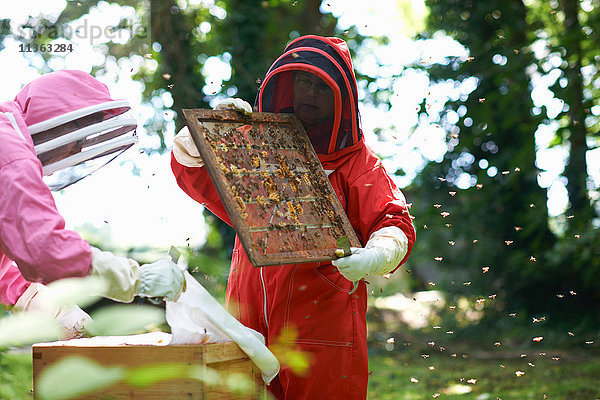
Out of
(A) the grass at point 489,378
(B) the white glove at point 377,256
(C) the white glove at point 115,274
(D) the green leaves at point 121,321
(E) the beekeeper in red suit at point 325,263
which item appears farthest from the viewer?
(A) the grass at point 489,378

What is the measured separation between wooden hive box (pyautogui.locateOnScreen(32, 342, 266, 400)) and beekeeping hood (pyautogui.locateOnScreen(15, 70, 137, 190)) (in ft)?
2.20

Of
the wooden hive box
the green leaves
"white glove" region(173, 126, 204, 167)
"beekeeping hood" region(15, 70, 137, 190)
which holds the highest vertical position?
the green leaves

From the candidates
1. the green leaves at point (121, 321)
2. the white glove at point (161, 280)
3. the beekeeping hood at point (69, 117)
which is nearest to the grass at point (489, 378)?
the white glove at point (161, 280)

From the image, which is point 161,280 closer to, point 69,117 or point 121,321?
point 69,117

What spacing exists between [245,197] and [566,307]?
7445 millimetres

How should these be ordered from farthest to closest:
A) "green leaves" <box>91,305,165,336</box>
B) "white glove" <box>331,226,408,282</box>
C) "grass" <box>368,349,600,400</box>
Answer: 1. "grass" <box>368,349,600,400</box>
2. "white glove" <box>331,226,408,282</box>
3. "green leaves" <box>91,305,165,336</box>

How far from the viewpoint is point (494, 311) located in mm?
9320

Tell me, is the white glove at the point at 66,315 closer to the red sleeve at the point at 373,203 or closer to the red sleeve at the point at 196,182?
the red sleeve at the point at 196,182

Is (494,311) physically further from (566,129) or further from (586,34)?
(586,34)

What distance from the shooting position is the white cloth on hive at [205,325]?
6.82ft

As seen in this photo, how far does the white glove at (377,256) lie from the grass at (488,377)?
306 centimetres

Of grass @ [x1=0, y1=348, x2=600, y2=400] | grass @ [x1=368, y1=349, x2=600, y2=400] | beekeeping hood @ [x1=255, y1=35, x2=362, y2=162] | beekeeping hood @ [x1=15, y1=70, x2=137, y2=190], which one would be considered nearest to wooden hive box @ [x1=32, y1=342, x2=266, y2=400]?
beekeeping hood @ [x1=15, y1=70, x2=137, y2=190]

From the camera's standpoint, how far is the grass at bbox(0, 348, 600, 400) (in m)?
5.68

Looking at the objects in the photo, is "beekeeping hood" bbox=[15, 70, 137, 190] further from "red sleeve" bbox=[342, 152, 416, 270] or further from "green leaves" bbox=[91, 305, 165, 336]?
"green leaves" bbox=[91, 305, 165, 336]
